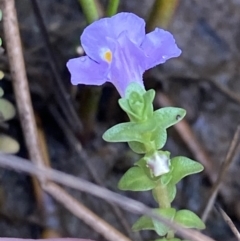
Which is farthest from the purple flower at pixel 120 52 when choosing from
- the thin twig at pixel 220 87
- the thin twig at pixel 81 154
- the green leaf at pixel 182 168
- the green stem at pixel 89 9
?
the thin twig at pixel 220 87

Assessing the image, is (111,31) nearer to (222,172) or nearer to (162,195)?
(162,195)

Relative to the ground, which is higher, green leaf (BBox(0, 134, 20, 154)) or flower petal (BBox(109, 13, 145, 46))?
flower petal (BBox(109, 13, 145, 46))

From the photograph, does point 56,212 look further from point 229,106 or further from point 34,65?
point 229,106

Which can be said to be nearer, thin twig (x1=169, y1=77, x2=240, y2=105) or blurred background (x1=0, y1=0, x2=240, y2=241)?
blurred background (x1=0, y1=0, x2=240, y2=241)

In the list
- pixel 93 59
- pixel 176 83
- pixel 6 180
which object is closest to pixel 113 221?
pixel 6 180

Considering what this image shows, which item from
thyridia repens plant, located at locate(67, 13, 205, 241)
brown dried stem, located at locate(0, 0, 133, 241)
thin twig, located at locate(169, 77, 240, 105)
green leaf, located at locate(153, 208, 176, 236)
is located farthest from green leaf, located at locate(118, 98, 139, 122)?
thin twig, located at locate(169, 77, 240, 105)

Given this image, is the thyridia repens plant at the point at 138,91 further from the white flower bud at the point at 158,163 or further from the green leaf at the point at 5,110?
the green leaf at the point at 5,110

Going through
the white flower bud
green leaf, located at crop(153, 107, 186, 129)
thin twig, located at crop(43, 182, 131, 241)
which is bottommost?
thin twig, located at crop(43, 182, 131, 241)

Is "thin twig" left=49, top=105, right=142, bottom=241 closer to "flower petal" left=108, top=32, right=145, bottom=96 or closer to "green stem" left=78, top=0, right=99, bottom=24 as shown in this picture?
"green stem" left=78, top=0, right=99, bottom=24
